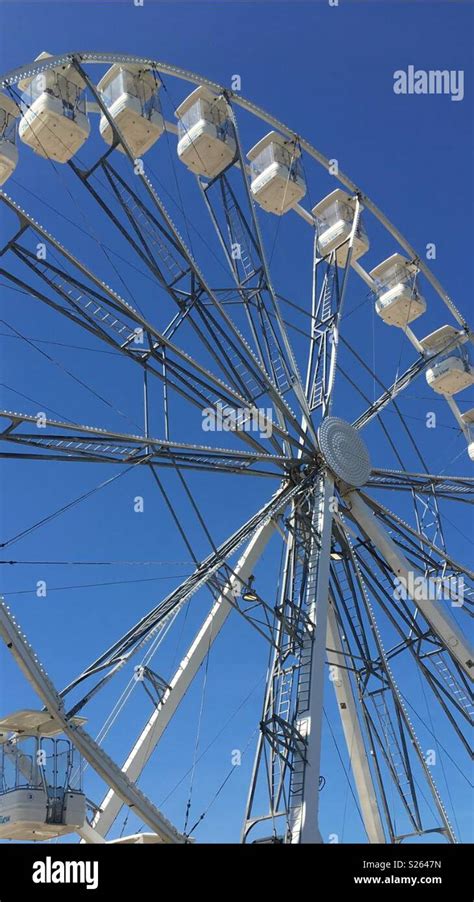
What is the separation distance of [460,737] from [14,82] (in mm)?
13743

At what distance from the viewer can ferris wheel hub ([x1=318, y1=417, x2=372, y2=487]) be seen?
19516 millimetres

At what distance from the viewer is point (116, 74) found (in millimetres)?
19469

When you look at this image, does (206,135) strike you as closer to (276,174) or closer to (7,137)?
(276,174)

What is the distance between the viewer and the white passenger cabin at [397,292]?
963 inches

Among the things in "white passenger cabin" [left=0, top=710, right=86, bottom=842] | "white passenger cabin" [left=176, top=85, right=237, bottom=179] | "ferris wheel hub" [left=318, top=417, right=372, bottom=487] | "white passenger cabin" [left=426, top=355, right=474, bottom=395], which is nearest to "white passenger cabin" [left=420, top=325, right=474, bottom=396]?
"white passenger cabin" [left=426, top=355, right=474, bottom=395]

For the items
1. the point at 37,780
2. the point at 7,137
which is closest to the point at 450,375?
the point at 7,137

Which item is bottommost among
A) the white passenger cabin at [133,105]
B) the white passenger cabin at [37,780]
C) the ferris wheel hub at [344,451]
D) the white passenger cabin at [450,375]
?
the white passenger cabin at [37,780]

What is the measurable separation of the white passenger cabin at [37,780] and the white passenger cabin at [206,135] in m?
11.5

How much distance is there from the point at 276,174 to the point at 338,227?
226 cm

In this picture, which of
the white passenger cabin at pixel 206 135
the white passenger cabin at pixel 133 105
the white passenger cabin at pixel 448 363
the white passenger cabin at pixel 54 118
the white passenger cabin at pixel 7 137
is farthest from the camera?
the white passenger cabin at pixel 448 363

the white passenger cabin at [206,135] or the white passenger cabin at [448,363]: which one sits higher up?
the white passenger cabin at [206,135]

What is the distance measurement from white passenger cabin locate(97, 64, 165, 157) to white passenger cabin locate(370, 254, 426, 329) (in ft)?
23.6

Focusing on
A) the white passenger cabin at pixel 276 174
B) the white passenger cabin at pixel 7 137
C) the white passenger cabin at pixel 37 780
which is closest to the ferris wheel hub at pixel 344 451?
the white passenger cabin at pixel 276 174

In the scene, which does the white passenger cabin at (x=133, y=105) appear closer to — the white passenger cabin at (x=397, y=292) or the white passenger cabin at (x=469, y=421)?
the white passenger cabin at (x=397, y=292)
